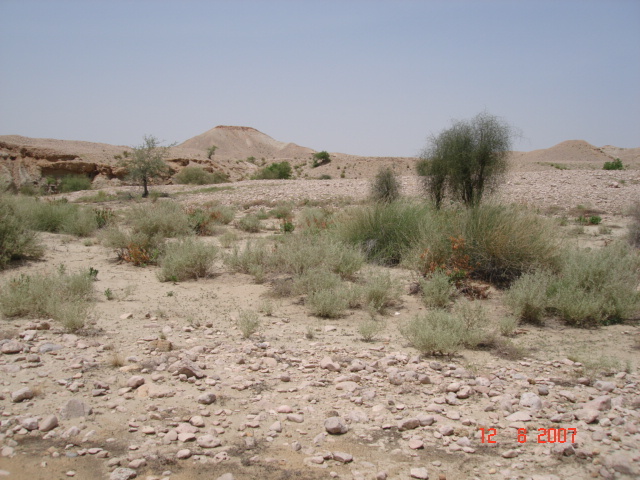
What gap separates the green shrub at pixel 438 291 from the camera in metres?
7.05

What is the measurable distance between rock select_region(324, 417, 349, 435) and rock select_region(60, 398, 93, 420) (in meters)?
1.98

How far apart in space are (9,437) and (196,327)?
105 inches

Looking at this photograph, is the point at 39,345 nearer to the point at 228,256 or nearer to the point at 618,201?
the point at 228,256

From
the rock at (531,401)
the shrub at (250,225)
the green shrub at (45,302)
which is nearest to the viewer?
the rock at (531,401)

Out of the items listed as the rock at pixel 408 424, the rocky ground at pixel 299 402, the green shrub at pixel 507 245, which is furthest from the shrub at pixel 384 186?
the rock at pixel 408 424

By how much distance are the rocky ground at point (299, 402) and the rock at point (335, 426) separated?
0.01 m

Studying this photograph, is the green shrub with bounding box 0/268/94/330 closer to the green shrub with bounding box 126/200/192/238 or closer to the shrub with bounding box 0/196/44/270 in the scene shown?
the shrub with bounding box 0/196/44/270

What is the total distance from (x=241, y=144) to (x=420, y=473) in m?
89.3

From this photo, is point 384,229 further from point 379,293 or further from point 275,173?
point 275,173

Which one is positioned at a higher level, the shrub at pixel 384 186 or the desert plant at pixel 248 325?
the shrub at pixel 384 186

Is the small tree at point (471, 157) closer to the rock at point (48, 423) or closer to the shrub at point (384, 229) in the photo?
the shrub at point (384, 229)

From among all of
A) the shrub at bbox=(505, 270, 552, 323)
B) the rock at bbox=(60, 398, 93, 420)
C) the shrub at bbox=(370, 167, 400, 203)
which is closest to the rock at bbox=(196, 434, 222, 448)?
the rock at bbox=(60, 398, 93, 420)

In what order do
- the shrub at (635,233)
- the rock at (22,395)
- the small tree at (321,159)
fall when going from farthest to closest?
the small tree at (321,159)
the shrub at (635,233)
the rock at (22,395)

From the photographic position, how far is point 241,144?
88688 millimetres
